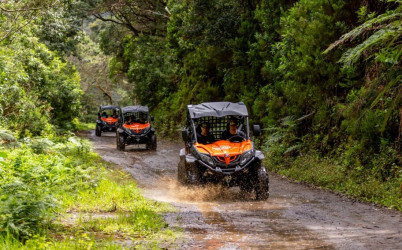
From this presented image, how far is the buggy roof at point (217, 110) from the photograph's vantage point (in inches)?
491

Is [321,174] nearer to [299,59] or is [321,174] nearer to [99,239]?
[299,59]

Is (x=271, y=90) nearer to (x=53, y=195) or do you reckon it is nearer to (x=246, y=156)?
(x=246, y=156)

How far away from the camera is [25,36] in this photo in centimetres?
2584

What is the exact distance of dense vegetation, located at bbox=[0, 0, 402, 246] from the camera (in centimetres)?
1132

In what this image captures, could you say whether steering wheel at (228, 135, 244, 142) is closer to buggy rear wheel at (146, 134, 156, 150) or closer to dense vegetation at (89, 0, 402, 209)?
dense vegetation at (89, 0, 402, 209)

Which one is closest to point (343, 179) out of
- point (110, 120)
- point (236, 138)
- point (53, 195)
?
point (236, 138)

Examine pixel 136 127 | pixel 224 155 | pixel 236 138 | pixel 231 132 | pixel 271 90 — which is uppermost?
pixel 271 90

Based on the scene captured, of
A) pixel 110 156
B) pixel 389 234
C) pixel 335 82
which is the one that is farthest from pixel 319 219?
pixel 110 156

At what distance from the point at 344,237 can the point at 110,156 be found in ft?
47.3

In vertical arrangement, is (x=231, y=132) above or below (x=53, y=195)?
above

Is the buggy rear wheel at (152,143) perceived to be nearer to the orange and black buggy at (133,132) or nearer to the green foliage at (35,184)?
the orange and black buggy at (133,132)

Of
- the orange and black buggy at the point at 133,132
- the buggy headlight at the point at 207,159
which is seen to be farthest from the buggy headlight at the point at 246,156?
the orange and black buggy at the point at 133,132

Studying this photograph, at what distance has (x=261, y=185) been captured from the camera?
37.7 feet

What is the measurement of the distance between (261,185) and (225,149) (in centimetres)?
112
